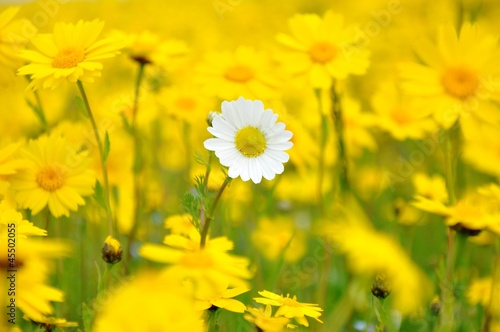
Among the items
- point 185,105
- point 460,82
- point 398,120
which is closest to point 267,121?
point 460,82

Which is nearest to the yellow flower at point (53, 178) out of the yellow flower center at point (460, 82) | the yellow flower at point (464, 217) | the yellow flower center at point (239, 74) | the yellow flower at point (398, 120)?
the yellow flower center at point (239, 74)

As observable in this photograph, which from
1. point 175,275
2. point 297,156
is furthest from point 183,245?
point 297,156

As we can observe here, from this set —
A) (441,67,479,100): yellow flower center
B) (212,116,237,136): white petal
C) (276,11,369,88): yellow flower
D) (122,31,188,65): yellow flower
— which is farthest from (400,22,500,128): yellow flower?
(122,31,188,65): yellow flower

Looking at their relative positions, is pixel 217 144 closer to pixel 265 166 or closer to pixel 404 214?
pixel 265 166

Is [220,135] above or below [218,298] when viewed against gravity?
above

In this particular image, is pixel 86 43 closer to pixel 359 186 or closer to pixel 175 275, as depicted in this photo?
pixel 175 275
